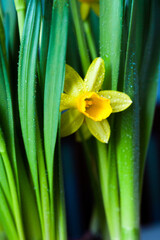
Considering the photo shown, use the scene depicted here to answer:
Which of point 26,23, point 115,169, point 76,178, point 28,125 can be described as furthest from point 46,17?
point 76,178

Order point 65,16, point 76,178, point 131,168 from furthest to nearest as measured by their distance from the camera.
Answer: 1. point 76,178
2. point 131,168
3. point 65,16

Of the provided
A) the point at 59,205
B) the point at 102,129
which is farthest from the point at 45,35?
the point at 59,205

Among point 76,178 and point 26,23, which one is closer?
point 26,23

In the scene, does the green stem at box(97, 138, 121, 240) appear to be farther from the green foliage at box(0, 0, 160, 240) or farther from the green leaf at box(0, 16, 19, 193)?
the green leaf at box(0, 16, 19, 193)

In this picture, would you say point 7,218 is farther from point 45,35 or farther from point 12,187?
point 45,35

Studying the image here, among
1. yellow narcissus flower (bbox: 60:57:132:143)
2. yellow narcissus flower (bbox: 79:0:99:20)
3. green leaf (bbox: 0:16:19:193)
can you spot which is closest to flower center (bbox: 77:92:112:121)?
yellow narcissus flower (bbox: 60:57:132:143)

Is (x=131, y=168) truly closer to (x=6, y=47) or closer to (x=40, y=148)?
(x=40, y=148)

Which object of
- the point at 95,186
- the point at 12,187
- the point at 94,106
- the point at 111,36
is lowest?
the point at 95,186
